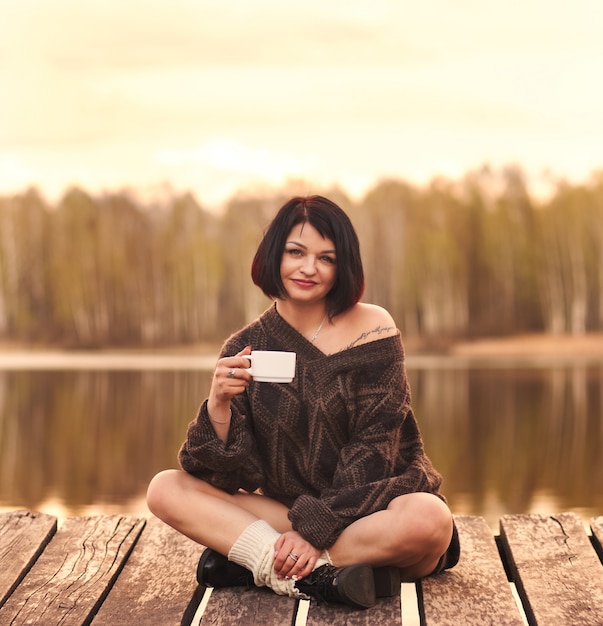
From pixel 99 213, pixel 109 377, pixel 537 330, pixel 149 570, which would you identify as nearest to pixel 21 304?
Answer: pixel 99 213

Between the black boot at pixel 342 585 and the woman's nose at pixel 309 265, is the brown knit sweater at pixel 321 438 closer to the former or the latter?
the black boot at pixel 342 585

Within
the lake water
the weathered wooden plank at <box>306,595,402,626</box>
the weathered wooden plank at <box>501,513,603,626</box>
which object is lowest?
the lake water

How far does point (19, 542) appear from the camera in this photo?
136 inches

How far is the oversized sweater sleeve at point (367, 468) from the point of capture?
284 centimetres

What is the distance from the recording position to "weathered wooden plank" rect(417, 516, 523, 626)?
2.70 m

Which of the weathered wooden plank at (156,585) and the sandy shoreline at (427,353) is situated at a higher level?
the weathered wooden plank at (156,585)

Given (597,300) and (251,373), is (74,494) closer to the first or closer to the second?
(251,373)

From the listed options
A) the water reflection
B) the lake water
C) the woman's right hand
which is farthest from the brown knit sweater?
the lake water

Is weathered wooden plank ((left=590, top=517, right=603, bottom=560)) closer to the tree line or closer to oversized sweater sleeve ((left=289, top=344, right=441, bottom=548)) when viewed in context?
oversized sweater sleeve ((left=289, top=344, right=441, bottom=548))

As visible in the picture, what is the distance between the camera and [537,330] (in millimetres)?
31266

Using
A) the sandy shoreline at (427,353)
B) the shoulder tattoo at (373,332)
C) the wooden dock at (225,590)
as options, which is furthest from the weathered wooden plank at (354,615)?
the sandy shoreline at (427,353)

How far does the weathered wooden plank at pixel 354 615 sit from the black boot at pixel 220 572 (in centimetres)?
26

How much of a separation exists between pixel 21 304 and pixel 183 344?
5.64 metres

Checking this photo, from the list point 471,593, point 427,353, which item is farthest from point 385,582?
point 427,353
